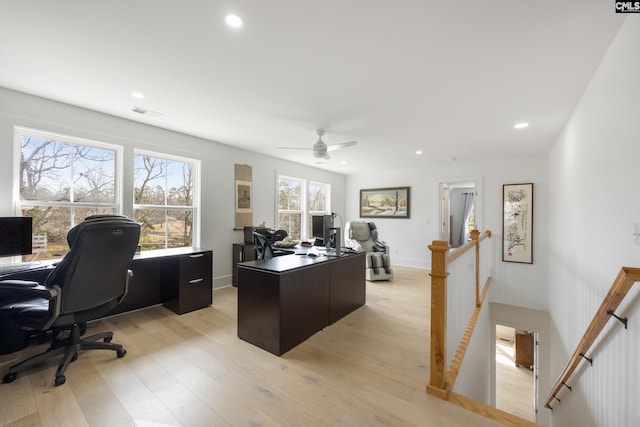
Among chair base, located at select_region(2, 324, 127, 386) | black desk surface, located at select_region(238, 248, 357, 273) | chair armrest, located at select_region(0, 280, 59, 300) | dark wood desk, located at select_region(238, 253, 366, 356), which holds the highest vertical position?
black desk surface, located at select_region(238, 248, 357, 273)

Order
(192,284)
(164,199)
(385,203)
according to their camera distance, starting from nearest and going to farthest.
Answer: (192,284) < (164,199) < (385,203)

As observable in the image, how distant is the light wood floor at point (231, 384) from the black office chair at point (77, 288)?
0.15 metres

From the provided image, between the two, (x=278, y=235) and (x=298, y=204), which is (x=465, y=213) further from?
(x=278, y=235)

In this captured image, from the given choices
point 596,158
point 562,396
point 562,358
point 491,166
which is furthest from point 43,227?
point 491,166

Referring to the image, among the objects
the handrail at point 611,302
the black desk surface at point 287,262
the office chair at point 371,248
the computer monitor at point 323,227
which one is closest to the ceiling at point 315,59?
the computer monitor at point 323,227

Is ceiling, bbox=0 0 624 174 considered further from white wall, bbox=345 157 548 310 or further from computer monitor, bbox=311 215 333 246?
white wall, bbox=345 157 548 310


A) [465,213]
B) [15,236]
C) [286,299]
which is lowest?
[286,299]

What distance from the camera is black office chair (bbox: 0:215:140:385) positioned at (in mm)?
1790

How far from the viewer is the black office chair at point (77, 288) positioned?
1.79 meters

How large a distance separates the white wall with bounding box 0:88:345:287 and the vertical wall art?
0.33ft

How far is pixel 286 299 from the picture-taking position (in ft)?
7.61

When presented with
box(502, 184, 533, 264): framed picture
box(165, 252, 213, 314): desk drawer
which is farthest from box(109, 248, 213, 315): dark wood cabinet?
box(502, 184, 533, 264): framed picture

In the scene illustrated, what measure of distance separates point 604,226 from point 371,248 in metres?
3.60

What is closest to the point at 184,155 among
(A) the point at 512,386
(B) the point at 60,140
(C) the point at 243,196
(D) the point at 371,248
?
(C) the point at 243,196
